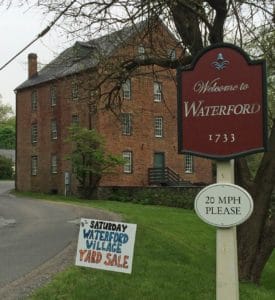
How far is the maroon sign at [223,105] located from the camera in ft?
25.7

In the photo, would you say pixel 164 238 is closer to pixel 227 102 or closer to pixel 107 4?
pixel 107 4

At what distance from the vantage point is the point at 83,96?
17.1 metres

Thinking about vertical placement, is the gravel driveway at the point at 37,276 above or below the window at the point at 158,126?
below

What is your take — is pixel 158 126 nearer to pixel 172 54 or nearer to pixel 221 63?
pixel 172 54

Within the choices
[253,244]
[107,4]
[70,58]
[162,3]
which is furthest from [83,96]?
[253,244]

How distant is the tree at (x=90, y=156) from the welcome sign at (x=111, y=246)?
34.9 metres

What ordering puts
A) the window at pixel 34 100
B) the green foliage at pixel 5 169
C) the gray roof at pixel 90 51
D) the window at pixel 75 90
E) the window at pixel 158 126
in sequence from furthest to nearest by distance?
the green foliage at pixel 5 169, the window at pixel 34 100, the window at pixel 158 126, the window at pixel 75 90, the gray roof at pixel 90 51

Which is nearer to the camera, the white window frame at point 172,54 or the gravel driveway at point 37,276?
the gravel driveway at point 37,276

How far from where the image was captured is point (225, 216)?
7547 millimetres

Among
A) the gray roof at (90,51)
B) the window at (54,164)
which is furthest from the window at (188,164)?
the gray roof at (90,51)

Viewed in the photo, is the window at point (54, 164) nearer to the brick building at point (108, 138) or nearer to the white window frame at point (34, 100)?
the brick building at point (108, 138)

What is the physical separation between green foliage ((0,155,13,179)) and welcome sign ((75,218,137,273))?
3020 inches

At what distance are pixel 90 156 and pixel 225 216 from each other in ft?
120

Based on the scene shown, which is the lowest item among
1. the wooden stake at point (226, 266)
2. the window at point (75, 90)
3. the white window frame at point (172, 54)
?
the wooden stake at point (226, 266)
